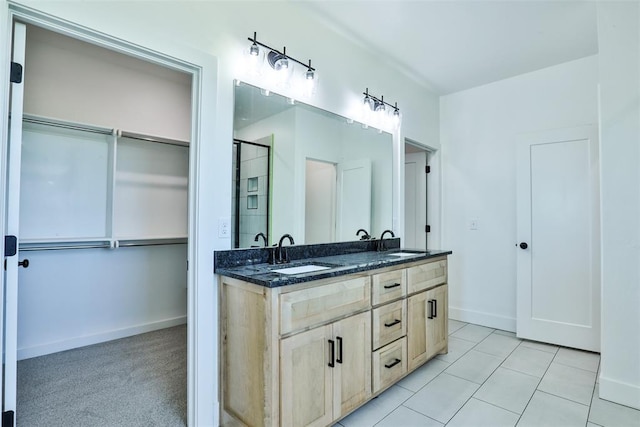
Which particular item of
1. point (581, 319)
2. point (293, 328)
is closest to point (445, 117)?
point (581, 319)

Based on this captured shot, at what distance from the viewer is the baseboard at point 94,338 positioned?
8.71ft

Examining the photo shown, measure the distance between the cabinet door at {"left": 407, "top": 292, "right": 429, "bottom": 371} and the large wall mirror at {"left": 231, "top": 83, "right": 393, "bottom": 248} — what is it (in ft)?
2.51

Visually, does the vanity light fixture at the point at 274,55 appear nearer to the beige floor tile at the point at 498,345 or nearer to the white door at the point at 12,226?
the white door at the point at 12,226

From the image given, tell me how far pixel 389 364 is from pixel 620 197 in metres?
1.85

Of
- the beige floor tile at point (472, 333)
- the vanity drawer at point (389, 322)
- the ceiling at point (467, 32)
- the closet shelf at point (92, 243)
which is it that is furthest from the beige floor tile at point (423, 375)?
the ceiling at point (467, 32)

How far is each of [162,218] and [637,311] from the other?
157 inches

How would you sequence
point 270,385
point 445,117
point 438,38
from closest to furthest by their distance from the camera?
point 270,385 < point 438,38 < point 445,117

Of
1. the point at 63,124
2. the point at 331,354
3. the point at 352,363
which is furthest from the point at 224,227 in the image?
the point at 63,124

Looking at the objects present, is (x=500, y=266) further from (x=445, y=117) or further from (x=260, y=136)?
(x=260, y=136)

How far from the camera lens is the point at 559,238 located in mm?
3057

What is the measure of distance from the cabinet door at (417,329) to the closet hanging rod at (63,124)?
300 centimetres

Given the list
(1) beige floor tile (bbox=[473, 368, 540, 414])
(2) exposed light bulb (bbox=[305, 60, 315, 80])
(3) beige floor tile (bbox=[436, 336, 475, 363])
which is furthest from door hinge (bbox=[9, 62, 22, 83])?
(3) beige floor tile (bbox=[436, 336, 475, 363])

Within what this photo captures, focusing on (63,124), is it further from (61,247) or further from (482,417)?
(482,417)

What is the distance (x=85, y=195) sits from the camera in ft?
9.63
